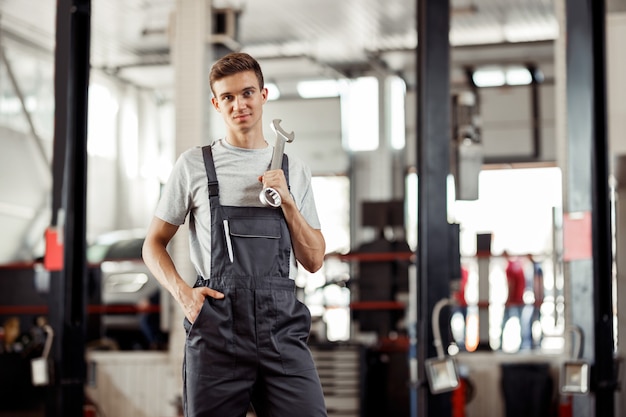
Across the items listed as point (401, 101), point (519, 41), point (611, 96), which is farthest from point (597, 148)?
point (401, 101)

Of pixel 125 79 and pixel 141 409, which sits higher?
pixel 125 79

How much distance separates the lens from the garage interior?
4.13 m

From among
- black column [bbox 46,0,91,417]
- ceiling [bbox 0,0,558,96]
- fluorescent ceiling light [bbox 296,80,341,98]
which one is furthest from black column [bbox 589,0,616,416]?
fluorescent ceiling light [bbox 296,80,341,98]

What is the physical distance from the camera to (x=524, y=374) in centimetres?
907

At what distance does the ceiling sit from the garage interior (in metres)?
0.05

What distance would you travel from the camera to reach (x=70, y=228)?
171 inches

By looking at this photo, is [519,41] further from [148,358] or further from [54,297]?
[54,297]

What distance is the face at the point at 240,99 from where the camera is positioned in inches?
65.4

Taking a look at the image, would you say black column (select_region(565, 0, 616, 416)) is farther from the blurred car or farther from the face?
the blurred car

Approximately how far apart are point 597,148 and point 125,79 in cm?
1187

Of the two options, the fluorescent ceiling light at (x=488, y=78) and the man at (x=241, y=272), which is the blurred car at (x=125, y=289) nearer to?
the fluorescent ceiling light at (x=488, y=78)

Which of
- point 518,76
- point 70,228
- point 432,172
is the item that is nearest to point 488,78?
point 518,76

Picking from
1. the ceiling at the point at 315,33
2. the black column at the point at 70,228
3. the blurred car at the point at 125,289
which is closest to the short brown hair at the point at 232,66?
the black column at the point at 70,228

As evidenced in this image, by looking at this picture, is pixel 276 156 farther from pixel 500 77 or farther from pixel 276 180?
pixel 500 77
